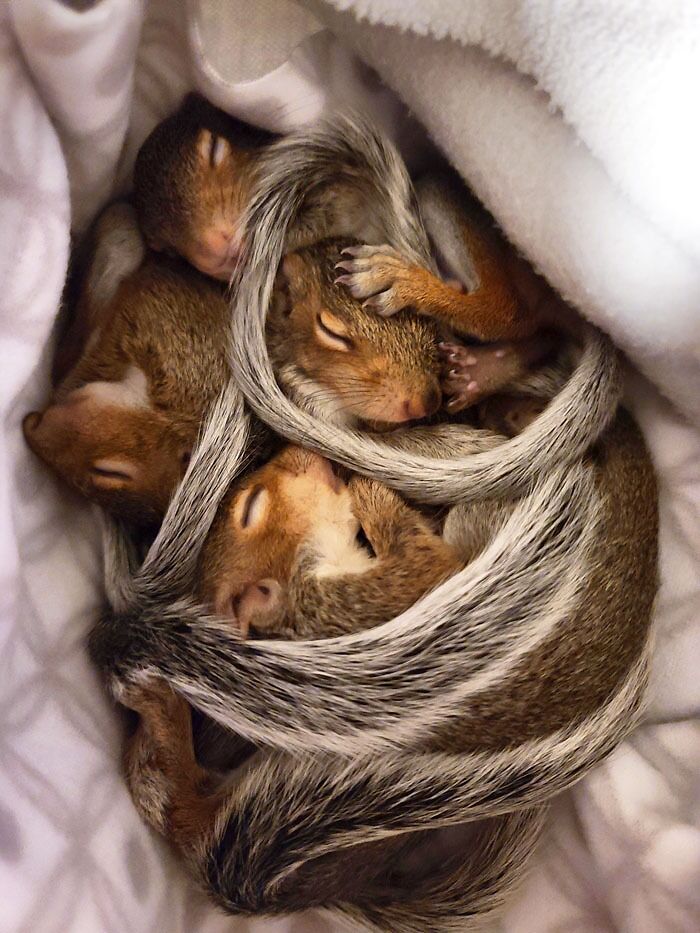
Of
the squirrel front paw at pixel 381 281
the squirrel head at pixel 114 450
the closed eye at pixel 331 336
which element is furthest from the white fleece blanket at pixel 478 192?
the closed eye at pixel 331 336

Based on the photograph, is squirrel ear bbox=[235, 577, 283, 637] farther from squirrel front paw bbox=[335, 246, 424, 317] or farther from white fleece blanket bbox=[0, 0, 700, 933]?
squirrel front paw bbox=[335, 246, 424, 317]

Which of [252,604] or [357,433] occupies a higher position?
[357,433]

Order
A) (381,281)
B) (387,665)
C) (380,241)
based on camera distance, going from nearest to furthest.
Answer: (387,665), (381,281), (380,241)

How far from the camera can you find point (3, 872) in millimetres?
951

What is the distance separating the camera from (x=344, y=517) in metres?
1.27

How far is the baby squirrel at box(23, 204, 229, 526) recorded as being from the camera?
122 centimetres

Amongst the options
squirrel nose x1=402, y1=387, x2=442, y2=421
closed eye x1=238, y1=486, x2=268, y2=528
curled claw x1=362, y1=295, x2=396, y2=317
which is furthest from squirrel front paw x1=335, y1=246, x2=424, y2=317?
closed eye x1=238, y1=486, x2=268, y2=528

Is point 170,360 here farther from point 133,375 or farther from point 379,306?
point 379,306

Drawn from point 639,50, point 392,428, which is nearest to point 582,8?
point 639,50

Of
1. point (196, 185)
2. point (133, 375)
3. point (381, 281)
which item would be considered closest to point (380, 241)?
point (381, 281)

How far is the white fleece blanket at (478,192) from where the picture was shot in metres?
1.02

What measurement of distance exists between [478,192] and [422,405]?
13.3 inches

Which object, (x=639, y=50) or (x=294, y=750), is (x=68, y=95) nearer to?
(x=639, y=50)

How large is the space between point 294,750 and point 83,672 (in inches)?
13.0
